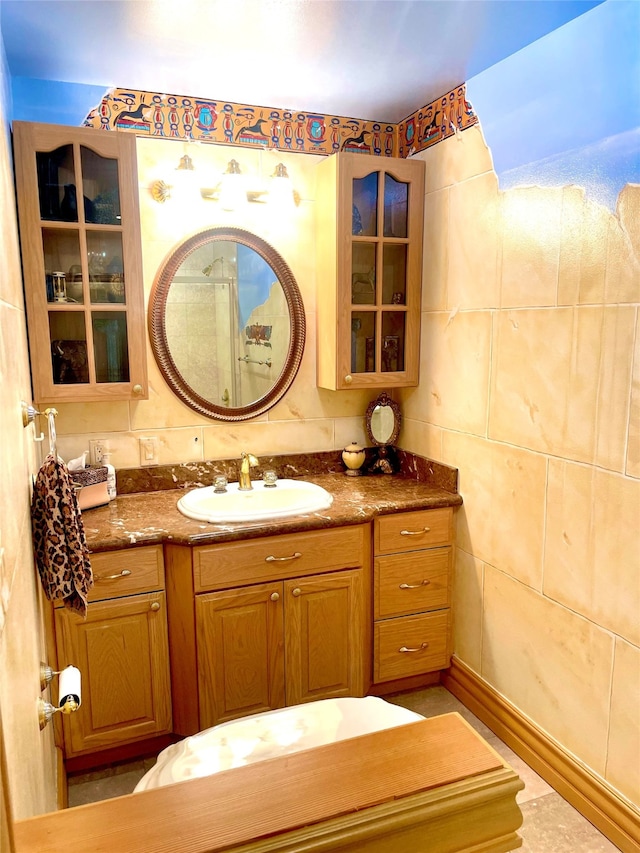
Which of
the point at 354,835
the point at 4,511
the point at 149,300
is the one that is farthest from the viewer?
the point at 149,300

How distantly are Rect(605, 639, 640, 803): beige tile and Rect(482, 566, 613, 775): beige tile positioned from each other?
0.03m

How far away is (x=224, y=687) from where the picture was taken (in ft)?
7.30

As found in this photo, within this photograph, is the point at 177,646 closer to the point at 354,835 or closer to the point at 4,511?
the point at 4,511

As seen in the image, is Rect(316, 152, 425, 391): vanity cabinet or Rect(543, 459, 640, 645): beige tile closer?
Rect(543, 459, 640, 645): beige tile

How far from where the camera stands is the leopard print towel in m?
1.54

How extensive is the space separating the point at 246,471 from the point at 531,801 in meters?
1.56

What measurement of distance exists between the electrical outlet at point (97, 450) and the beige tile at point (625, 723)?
6.55 feet

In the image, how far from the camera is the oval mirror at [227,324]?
252cm

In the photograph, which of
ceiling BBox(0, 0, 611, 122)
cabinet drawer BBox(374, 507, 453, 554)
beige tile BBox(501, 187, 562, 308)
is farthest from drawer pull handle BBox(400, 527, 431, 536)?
ceiling BBox(0, 0, 611, 122)

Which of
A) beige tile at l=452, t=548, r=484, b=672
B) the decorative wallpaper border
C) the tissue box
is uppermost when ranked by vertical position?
the decorative wallpaper border

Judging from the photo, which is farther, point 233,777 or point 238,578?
point 238,578

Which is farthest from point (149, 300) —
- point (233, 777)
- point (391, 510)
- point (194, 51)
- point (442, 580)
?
point (233, 777)

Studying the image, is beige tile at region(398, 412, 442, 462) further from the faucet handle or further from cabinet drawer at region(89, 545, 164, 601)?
cabinet drawer at region(89, 545, 164, 601)

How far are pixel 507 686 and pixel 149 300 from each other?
81.8 inches
